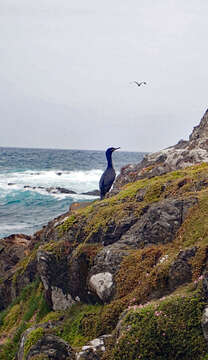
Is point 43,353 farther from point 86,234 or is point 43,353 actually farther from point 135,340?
point 86,234

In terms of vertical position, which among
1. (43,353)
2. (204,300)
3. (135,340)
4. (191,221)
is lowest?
(43,353)

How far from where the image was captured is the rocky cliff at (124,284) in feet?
17.1

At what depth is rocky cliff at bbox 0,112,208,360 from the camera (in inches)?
205

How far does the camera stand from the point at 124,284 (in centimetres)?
716

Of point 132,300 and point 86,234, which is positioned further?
point 86,234

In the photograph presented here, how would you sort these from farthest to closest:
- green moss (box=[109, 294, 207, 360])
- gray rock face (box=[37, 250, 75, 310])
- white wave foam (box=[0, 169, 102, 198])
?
white wave foam (box=[0, 169, 102, 198]) → gray rock face (box=[37, 250, 75, 310]) → green moss (box=[109, 294, 207, 360])

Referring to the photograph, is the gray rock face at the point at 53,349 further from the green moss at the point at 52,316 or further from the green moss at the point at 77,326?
the green moss at the point at 52,316

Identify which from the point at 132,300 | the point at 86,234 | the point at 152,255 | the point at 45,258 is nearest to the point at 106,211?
the point at 86,234

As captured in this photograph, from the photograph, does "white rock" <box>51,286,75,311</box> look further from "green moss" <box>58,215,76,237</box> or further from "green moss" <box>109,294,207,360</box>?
"green moss" <box>109,294,207,360</box>

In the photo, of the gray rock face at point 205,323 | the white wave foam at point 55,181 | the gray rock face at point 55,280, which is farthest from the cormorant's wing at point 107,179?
the white wave foam at point 55,181

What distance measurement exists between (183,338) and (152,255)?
2.45 meters

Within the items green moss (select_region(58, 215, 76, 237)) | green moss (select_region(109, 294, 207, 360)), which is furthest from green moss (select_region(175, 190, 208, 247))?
green moss (select_region(58, 215, 76, 237))

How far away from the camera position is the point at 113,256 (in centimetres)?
780

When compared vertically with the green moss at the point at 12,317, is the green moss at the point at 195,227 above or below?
above
